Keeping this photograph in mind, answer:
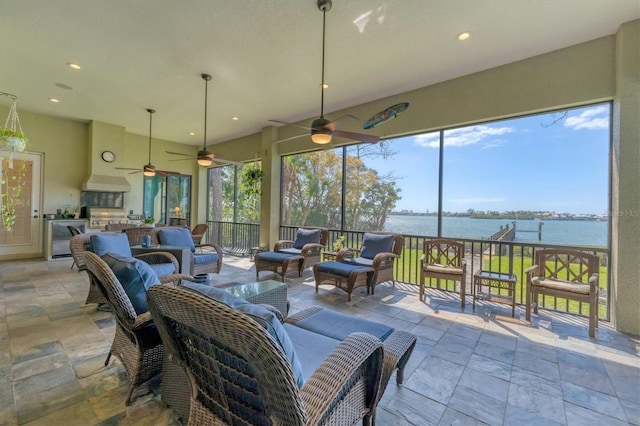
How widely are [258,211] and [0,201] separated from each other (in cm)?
549

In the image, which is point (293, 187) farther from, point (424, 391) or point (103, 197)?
point (424, 391)

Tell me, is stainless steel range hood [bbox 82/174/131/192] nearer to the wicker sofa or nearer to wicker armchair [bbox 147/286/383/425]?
the wicker sofa

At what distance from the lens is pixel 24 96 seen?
5.29 m

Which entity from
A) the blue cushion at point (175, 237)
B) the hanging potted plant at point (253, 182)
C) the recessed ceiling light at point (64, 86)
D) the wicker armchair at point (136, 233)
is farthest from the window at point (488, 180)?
the recessed ceiling light at point (64, 86)

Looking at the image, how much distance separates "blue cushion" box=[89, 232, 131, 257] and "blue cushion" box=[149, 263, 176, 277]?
0.37 m

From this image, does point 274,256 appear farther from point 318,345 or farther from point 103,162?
point 103,162

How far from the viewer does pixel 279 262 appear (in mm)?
4730

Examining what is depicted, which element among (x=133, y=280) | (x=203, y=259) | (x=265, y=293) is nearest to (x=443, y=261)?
(x=265, y=293)

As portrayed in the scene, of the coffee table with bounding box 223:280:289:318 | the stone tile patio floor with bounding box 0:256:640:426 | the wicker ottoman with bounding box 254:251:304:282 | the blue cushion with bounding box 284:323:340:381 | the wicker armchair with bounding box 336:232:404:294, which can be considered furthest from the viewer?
the wicker ottoman with bounding box 254:251:304:282

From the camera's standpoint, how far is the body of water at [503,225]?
3.44 metres

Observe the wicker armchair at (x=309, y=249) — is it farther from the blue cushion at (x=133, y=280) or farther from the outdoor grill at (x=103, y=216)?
the outdoor grill at (x=103, y=216)

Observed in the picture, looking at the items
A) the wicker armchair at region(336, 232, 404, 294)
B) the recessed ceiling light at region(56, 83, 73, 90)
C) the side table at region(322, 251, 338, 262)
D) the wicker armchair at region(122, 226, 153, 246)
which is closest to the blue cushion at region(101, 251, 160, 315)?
the wicker armchair at region(336, 232, 404, 294)

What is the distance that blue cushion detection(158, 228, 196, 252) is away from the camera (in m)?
4.55

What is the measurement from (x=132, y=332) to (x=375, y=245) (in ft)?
11.8
